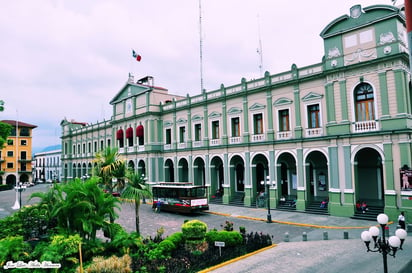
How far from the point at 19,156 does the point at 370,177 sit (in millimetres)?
70976

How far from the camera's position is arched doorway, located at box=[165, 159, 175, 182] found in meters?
36.3

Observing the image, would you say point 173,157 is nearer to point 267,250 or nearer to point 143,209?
point 143,209

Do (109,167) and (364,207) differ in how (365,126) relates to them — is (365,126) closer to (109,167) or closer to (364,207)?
(364,207)

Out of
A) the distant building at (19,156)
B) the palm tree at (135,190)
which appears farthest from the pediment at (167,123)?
the distant building at (19,156)

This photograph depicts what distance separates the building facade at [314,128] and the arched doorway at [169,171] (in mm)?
222

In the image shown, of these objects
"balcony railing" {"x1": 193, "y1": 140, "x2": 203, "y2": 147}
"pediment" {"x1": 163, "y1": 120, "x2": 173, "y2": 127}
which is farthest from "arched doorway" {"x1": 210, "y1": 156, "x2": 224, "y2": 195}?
"pediment" {"x1": 163, "y1": 120, "x2": 173, "y2": 127}

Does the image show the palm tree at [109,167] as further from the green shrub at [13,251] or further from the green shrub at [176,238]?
the green shrub at [13,251]

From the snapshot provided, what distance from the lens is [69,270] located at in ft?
34.1

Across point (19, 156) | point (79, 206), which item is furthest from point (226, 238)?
point (19, 156)

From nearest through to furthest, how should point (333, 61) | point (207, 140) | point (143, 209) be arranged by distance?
point (333, 61) < point (143, 209) < point (207, 140)

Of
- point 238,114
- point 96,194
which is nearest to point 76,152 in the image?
point 238,114

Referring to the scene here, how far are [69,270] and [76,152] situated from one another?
163 feet

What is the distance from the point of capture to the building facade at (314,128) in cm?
1884

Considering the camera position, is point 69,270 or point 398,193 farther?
point 398,193
